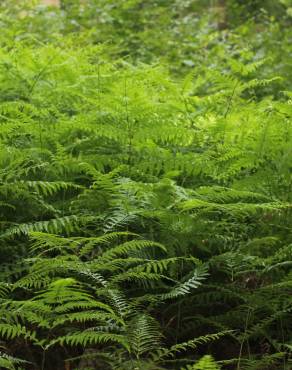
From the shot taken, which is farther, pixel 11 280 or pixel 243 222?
pixel 243 222

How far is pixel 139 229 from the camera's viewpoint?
299 cm

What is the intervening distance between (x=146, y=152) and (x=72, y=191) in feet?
1.62

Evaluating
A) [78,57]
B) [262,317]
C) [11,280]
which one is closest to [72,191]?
[11,280]

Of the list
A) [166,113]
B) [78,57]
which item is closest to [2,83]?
[78,57]

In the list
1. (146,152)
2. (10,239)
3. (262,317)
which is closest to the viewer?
(262,317)

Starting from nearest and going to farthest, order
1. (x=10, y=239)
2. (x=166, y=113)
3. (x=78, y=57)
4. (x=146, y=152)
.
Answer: (x=10, y=239)
(x=146, y=152)
(x=166, y=113)
(x=78, y=57)

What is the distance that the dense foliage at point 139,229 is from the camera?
7.91 feet

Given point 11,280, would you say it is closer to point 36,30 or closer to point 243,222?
point 243,222

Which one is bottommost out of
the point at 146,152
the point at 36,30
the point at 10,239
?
the point at 36,30

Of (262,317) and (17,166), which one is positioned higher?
(17,166)

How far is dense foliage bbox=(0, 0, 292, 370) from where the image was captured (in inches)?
94.9

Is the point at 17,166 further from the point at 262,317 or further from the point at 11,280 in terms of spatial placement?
the point at 262,317

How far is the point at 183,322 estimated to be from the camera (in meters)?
2.74

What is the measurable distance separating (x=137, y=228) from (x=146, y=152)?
0.60 m
